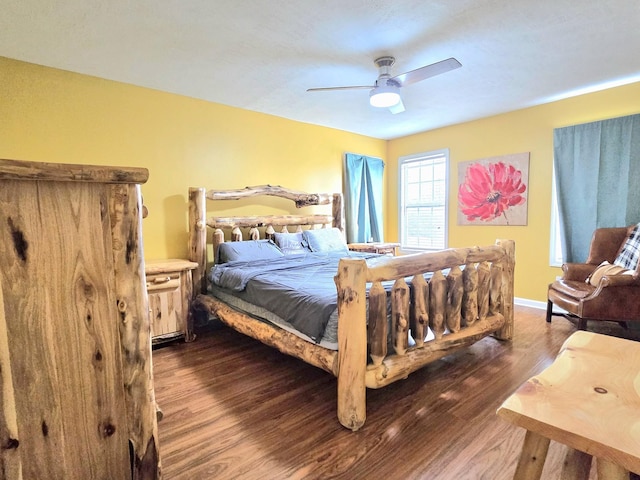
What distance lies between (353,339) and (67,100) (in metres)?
2.98

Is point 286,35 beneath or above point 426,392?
above

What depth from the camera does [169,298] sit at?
290cm

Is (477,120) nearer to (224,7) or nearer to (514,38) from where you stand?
(514,38)

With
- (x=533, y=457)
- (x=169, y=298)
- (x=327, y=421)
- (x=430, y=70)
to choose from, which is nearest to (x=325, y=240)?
(x=169, y=298)

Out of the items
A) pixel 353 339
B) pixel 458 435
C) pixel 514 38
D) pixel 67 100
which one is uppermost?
pixel 514 38

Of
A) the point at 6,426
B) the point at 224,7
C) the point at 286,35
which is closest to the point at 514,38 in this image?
the point at 286,35

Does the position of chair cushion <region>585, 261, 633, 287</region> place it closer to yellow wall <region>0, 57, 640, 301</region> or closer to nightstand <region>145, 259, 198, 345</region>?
yellow wall <region>0, 57, 640, 301</region>

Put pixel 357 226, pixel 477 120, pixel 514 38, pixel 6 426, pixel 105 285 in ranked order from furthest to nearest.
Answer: pixel 357 226 < pixel 477 120 < pixel 514 38 < pixel 105 285 < pixel 6 426

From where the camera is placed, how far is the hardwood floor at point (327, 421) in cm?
148

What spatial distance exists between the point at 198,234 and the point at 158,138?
1.00 meters

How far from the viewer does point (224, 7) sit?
1.91 metres

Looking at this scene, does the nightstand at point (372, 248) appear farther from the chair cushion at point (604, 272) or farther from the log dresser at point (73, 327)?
the log dresser at point (73, 327)

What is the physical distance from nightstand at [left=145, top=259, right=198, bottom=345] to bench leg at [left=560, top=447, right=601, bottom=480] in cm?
278

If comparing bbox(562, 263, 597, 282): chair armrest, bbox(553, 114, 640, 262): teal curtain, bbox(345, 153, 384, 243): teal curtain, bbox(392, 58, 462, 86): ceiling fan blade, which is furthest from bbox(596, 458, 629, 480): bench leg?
bbox(345, 153, 384, 243): teal curtain
